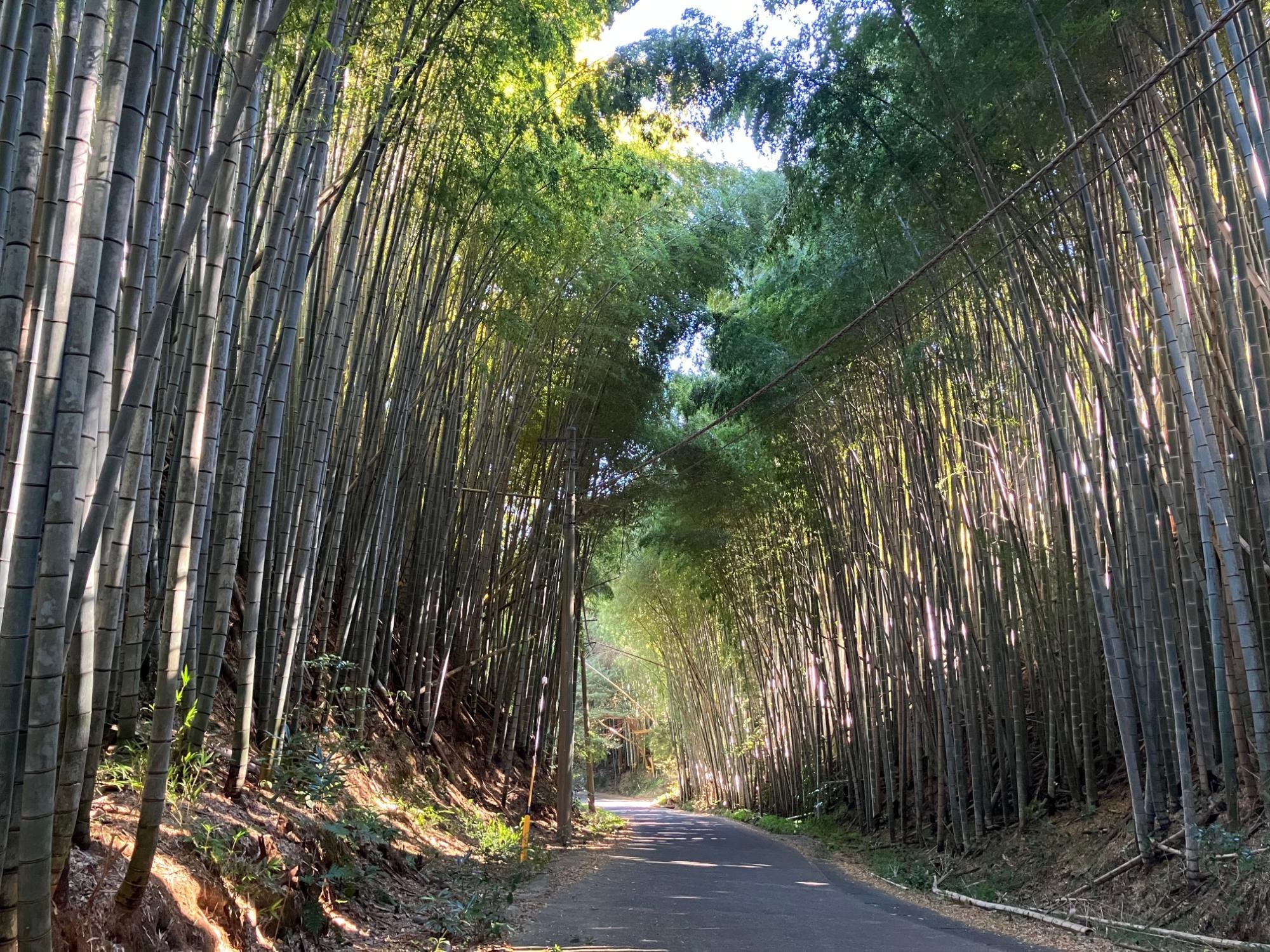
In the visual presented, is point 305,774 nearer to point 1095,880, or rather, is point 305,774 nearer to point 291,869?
point 291,869

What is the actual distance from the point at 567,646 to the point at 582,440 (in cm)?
195

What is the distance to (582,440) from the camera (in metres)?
8.60

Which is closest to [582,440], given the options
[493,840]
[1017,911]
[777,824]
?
[493,840]

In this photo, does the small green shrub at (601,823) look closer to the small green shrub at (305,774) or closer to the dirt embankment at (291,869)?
the dirt embankment at (291,869)

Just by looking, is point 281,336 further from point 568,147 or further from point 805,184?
point 805,184

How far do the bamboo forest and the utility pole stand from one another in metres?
0.05

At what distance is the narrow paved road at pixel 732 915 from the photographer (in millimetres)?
3672

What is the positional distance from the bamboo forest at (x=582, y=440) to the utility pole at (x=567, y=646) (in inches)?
2.2

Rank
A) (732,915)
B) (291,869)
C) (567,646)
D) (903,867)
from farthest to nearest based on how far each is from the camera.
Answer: (567,646) → (903,867) → (732,915) → (291,869)

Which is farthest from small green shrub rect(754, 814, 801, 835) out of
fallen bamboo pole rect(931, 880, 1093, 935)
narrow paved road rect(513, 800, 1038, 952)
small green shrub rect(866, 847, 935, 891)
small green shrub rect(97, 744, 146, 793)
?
small green shrub rect(97, 744, 146, 793)

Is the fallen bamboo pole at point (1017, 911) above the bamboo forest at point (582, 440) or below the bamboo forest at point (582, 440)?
below

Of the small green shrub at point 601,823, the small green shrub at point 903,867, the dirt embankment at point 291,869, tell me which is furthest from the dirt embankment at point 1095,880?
the small green shrub at point 601,823

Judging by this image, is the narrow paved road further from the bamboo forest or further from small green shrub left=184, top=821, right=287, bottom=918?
small green shrub left=184, top=821, right=287, bottom=918

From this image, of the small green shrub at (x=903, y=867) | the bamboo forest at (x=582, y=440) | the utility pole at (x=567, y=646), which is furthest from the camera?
the utility pole at (x=567, y=646)
